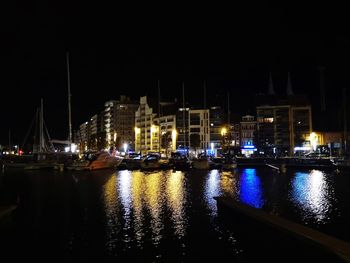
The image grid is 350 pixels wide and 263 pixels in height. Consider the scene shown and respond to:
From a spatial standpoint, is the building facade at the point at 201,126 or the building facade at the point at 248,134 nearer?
the building facade at the point at 248,134

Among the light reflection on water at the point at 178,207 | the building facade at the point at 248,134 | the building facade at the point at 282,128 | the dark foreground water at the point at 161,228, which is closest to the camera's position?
the dark foreground water at the point at 161,228

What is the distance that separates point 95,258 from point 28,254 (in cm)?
299

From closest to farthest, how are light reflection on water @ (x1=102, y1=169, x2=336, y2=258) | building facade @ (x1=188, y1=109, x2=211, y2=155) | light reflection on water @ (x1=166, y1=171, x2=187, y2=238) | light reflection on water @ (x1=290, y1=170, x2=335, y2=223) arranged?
Answer: light reflection on water @ (x1=102, y1=169, x2=336, y2=258)
light reflection on water @ (x1=166, y1=171, x2=187, y2=238)
light reflection on water @ (x1=290, y1=170, x2=335, y2=223)
building facade @ (x1=188, y1=109, x2=211, y2=155)

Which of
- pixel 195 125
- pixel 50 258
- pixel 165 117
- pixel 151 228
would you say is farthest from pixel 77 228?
pixel 165 117

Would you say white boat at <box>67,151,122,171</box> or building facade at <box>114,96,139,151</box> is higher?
building facade at <box>114,96,139,151</box>

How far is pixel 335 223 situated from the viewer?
2262cm

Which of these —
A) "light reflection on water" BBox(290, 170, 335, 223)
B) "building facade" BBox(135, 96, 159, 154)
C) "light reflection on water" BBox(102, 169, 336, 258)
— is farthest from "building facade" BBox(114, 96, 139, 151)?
"light reflection on water" BBox(290, 170, 335, 223)

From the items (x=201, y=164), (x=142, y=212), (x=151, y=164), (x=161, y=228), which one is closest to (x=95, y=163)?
(x=151, y=164)

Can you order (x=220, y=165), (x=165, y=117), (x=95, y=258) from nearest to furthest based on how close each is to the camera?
(x=95, y=258) < (x=220, y=165) < (x=165, y=117)

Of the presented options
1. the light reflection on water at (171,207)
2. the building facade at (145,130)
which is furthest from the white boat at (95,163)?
the building facade at (145,130)

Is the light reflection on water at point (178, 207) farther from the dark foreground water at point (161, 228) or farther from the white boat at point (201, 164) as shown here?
the white boat at point (201, 164)

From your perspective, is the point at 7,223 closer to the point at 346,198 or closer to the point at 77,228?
the point at 77,228

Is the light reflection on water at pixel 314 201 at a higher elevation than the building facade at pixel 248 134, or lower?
lower

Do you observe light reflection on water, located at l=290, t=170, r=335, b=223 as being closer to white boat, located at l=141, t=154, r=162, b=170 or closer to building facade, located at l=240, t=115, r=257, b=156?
white boat, located at l=141, t=154, r=162, b=170
